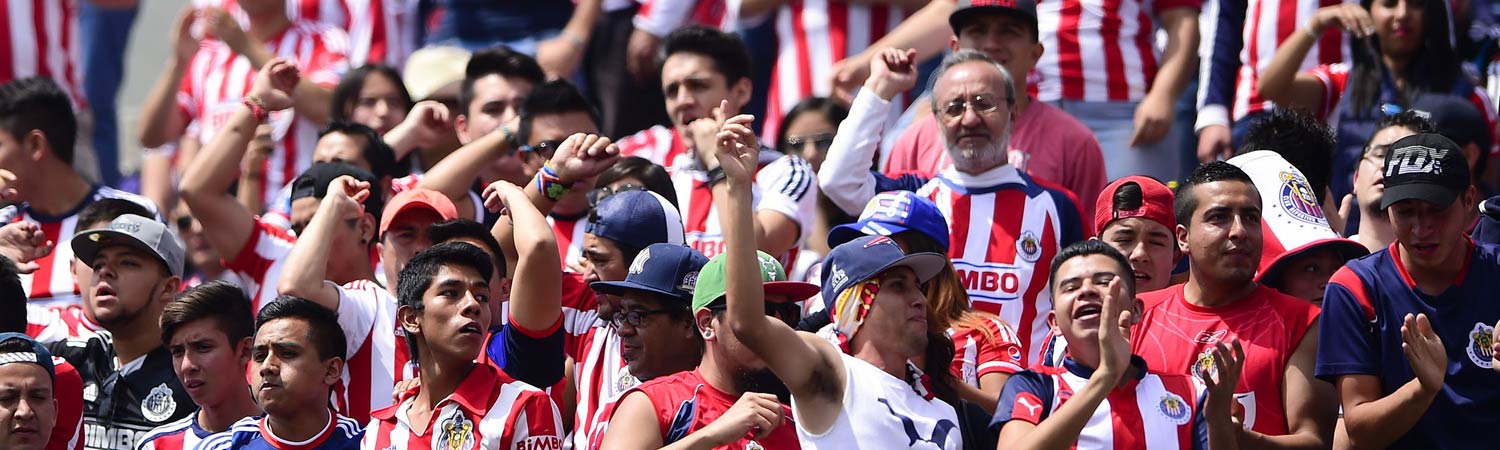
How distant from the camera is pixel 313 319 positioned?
267 inches

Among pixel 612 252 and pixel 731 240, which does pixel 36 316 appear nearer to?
pixel 612 252

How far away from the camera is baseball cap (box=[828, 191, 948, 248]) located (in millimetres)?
6805

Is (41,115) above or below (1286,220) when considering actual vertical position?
below

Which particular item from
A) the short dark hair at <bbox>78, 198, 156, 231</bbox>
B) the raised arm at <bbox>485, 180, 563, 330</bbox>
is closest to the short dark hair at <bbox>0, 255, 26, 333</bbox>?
the short dark hair at <bbox>78, 198, 156, 231</bbox>

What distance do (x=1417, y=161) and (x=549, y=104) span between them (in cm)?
371

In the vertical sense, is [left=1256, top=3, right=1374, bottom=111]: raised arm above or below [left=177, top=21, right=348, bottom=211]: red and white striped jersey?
above

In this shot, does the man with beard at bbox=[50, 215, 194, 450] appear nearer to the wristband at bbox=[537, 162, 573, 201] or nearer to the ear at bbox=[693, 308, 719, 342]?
the wristband at bbox=[537, 162, 573, 201]

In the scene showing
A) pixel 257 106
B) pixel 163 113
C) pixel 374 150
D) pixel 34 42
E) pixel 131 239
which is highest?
pixel 257 106

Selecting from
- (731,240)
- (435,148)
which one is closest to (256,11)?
(435,148)

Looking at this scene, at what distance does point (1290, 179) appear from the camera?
7289 mm

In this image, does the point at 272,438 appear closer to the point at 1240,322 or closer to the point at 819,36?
the point at 1240,322

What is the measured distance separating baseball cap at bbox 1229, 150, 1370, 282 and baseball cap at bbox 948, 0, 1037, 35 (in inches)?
55.3

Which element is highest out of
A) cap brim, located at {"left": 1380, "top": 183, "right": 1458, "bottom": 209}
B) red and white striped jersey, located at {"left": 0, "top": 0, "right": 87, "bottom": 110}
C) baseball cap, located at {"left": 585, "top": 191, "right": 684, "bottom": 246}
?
cap brim, located at {"left": 1380, "top": 183, "right": 1458, "bottom": 209}

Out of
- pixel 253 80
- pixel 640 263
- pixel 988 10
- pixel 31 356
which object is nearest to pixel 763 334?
pixel 640 263
